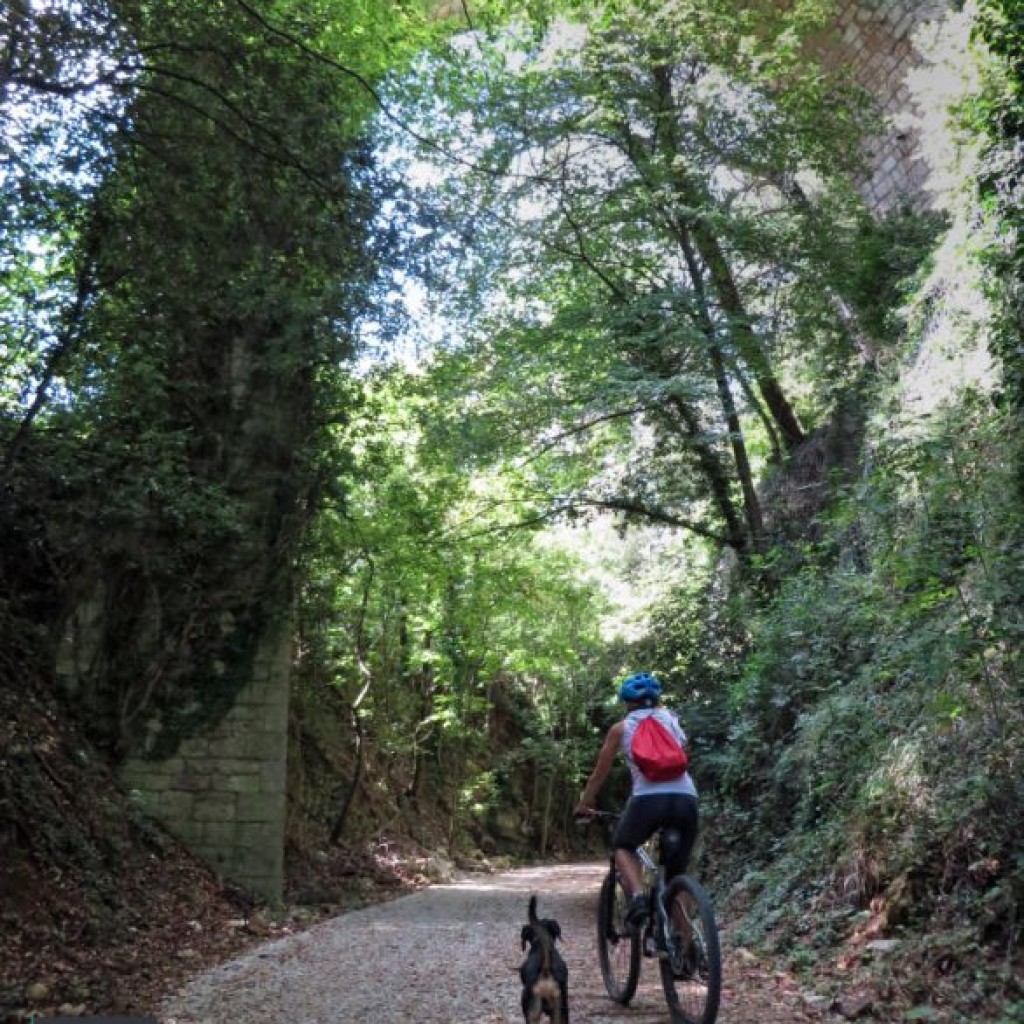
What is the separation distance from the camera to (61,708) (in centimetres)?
889

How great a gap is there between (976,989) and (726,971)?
201 centimetres

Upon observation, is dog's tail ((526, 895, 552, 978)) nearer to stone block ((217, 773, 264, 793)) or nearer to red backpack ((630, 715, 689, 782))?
red backpack ((630, 715, 689, 782))

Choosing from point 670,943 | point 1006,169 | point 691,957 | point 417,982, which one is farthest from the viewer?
point 1006,169

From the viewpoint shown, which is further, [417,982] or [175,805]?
[175,805]

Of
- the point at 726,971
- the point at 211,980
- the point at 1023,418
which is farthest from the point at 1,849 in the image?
the point at 1023,418

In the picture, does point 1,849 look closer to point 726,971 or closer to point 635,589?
point 726,971

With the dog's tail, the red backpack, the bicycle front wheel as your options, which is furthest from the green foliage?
the dog's tail

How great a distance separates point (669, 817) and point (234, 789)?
647 centimetres

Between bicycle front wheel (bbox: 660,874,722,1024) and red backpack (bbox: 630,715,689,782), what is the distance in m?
0.49

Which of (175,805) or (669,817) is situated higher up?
(669,817)

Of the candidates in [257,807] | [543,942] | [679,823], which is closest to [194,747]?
[257,807]

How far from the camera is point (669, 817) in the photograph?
14.5 feet

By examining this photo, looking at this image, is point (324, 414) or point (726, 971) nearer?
point (726, 971)

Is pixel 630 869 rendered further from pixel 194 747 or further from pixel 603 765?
pixel 194 747
